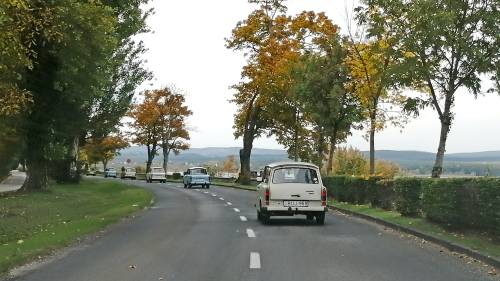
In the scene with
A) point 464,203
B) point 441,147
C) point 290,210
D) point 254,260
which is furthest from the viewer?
point 441,147

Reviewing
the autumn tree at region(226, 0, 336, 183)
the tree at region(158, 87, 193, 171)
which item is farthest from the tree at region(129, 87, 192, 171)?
the autumn tree at region(226, 0, 336, 183)

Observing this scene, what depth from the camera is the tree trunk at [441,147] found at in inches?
816

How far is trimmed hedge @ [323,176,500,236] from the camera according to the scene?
478 inches

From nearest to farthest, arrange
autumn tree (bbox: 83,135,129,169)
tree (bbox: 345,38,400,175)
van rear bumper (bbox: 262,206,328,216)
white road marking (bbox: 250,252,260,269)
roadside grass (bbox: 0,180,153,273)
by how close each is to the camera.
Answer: white road marking (bbox: 250,252,260,269)
roadside grass (bbox: 0,180,153,273)
van rear bumper (bbox: 262,206,328,216)
tree (bbox: 345,38,400,175)
autumn tree (bbox: 83,135,129,169)

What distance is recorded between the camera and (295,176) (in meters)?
17.8

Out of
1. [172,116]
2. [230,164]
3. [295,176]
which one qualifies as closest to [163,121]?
[172,116]

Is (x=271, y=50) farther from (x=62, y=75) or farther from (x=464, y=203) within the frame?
(x=464, y=203)

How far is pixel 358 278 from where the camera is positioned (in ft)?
27.9

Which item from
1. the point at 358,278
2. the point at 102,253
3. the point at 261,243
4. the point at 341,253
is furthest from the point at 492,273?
the point at 102,253

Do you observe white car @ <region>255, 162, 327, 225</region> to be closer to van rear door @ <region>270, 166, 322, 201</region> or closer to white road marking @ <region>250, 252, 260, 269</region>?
van rear door @ <region>270, 166, 322, 201</region>

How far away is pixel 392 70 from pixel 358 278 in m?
12.2

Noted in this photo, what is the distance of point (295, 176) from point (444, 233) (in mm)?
5276

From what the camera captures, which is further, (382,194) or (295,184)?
(382,194)

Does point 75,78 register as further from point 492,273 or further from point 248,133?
point 248,133
